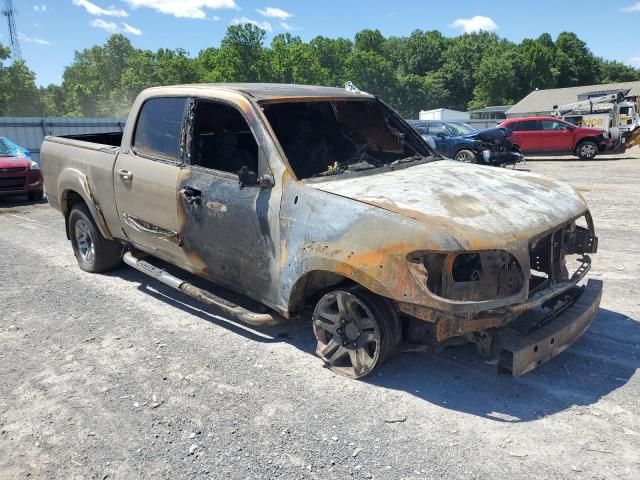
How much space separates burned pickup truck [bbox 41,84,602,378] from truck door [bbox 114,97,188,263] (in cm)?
2

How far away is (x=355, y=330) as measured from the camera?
11.6 feet

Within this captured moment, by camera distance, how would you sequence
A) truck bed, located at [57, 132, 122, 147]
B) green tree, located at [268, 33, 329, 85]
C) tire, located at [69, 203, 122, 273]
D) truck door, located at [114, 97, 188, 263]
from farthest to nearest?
1. green tree, located at [268, 33, 329, 85]
2. truck bed, located at [57, 132, 122, 147]
3. tire, located at [69, 203, 122, 273]
4. truck door, located at [114, 97, 188, 263]

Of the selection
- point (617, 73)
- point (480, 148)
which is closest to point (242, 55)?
point (480, 148)

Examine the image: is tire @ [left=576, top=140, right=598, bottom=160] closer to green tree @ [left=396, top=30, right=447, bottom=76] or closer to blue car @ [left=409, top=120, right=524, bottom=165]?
blue car @ [left=409, top=120, right=524, bottom=165]

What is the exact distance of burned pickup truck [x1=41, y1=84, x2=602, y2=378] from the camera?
3.11 metres

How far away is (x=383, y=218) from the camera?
3135 millimetres

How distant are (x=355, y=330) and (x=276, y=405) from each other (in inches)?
27.6

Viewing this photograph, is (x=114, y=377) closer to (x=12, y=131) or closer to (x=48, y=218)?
(x=48, y=218)

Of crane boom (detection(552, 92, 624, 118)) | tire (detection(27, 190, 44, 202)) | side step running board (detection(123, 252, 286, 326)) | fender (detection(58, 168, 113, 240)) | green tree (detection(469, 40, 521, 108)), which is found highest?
green tree (detection(469, 40, 521, 108))

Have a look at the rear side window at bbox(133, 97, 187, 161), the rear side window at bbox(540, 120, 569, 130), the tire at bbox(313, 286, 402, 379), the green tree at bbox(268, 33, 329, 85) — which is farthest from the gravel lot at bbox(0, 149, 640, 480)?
the green tree at bbox(268, 33, 329, 85)

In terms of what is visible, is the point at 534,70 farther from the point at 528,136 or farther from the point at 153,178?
the point at 153,178

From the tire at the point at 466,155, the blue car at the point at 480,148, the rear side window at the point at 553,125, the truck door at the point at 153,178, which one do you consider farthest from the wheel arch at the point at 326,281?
the rear side window at the point at 553,125

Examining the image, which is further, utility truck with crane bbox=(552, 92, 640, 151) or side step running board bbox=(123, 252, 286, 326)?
utility truck with crane bbox=(552, 92, 640, 151)

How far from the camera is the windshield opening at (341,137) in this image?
3977 mm
